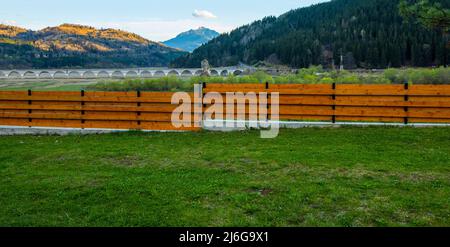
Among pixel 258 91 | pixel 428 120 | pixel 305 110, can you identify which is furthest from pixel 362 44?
pixel 258 91

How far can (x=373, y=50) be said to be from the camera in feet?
413

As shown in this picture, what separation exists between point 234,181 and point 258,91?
670 centimetres

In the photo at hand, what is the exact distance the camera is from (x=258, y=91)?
45.7 ft

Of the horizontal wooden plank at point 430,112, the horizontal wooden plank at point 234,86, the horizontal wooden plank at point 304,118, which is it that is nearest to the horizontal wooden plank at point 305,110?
the horizontal wooden plank at point 304,118

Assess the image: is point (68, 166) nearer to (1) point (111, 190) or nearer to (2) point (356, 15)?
(1) point (111, 190)

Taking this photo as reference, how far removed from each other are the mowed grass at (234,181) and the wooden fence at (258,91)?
142 cm

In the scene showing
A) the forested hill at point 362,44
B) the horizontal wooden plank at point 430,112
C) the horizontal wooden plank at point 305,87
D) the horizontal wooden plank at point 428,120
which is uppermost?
the forested hill at point 362,44

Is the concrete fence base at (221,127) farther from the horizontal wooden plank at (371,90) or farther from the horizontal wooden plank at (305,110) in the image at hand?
the horizontal wooden plank at (371,90)

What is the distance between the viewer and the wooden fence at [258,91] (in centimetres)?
1330

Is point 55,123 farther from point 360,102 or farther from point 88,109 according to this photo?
point 360,102

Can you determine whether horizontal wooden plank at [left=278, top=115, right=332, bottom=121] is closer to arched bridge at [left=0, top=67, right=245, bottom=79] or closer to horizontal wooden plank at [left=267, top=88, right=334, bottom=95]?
horizontal wooden plank at [left=267, top=88, right=334, bottom=95]
